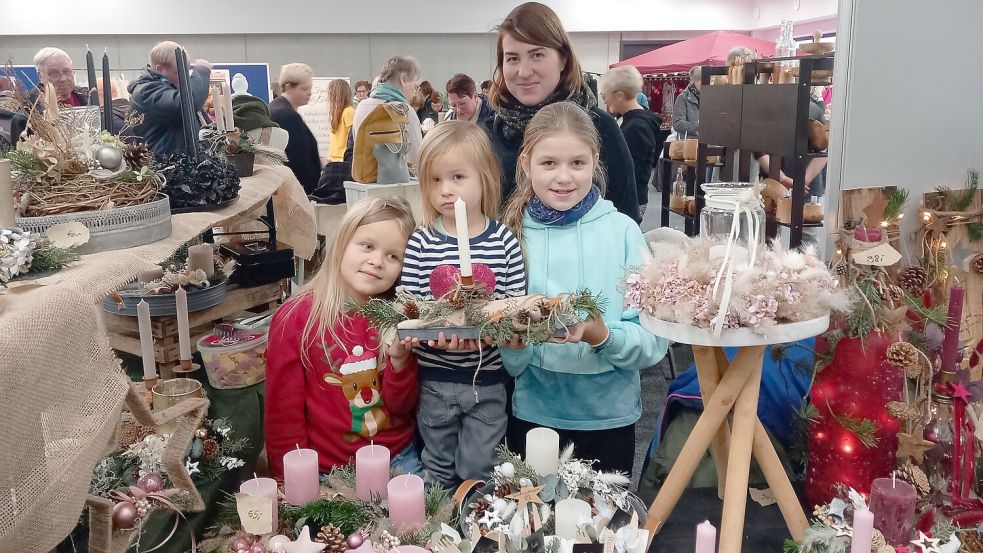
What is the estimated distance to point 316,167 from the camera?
16.9ft

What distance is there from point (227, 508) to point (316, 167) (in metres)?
3.90

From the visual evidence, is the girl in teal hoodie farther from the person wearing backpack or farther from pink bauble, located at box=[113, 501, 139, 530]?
the person wearing backpack

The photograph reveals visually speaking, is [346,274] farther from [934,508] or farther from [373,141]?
[373,141]

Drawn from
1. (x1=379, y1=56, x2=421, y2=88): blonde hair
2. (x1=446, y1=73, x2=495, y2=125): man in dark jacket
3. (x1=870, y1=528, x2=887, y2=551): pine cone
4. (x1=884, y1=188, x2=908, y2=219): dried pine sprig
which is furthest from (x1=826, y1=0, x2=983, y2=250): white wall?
(x1=446, y1=73, x2=495, y2=125): man in dark jacket

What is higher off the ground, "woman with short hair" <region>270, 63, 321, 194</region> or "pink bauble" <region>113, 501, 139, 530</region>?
"woman with short hair" <region>270, 63, 321, 194</region>

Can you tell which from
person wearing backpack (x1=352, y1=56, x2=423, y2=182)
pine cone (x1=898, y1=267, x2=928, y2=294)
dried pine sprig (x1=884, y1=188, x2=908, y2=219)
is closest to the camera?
pine cone (x1=898, y1=267, x2=928, y2=294)

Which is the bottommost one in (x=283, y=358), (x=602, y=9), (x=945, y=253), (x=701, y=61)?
(x=283, y=358)

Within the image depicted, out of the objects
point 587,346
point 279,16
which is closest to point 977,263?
point 587,346

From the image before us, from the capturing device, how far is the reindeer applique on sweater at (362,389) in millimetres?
1669

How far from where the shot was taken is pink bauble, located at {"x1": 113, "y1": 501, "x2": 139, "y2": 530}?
1.29 metres

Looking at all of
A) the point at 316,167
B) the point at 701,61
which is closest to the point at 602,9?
the point at 701,61

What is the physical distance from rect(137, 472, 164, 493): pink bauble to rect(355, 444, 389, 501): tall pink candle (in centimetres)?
38

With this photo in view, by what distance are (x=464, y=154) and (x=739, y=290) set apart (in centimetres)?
Answer: 67

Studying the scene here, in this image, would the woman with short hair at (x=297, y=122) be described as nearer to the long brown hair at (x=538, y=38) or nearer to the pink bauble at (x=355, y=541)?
the long brown hair at (x=538, y=38)
